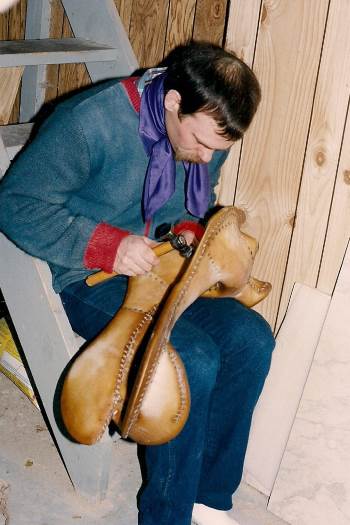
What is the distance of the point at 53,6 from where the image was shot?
2.50 m

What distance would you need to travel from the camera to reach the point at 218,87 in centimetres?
152

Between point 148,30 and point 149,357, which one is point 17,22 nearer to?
point 148,30

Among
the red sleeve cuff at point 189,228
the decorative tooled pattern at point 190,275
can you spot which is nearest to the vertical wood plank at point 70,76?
the red sleeve cuff at point 189,228

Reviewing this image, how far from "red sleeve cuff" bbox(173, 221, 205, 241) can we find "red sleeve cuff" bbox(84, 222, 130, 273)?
0.80 feet

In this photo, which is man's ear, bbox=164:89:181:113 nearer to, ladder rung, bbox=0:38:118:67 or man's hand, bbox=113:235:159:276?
man's hand, bbox=113:235:159:276

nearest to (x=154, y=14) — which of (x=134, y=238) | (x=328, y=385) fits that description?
(x=134, y=238)

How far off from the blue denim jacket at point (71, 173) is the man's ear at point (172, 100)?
0.36 feet

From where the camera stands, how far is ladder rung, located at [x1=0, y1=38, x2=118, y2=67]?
1.90m

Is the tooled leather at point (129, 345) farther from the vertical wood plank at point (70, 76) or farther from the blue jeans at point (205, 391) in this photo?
the vertical wood plank at point (70, 76)

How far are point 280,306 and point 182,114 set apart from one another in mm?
666

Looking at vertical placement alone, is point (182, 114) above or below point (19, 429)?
above

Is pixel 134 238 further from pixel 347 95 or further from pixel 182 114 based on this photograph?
pixel 347 95

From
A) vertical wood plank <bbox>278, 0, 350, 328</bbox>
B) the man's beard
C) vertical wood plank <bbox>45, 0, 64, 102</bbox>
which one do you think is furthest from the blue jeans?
vertical wood plank <bbox>45, 0, 64, 102</bbox>

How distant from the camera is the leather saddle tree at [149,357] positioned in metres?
1.47
